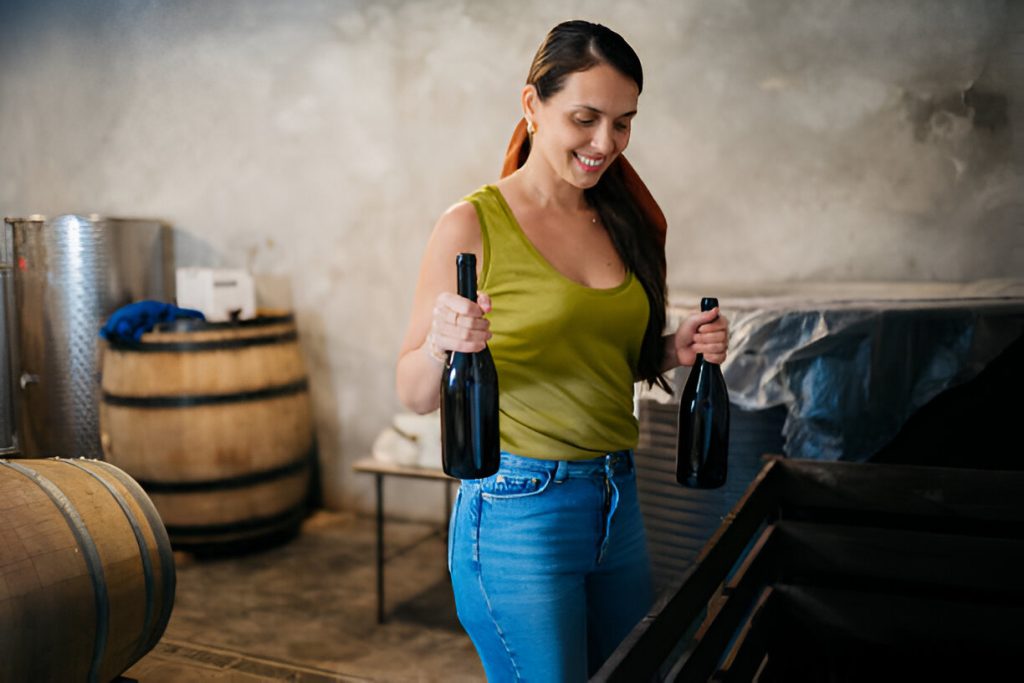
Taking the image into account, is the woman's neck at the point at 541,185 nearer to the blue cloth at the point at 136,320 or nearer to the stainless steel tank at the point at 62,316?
the blue cloth at the point at 136,320

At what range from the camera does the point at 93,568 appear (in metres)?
1.71

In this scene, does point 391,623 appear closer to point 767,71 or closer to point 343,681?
point 343,681

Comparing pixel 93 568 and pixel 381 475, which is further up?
pixel 93 568

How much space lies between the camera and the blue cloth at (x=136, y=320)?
3.52 m

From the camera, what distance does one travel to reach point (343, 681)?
2631 millimetres

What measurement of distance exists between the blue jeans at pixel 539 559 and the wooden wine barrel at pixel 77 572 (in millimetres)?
860

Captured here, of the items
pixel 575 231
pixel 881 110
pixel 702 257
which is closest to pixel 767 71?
pixel 881 110

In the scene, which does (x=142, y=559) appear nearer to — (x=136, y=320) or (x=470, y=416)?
(x=470, y=416)

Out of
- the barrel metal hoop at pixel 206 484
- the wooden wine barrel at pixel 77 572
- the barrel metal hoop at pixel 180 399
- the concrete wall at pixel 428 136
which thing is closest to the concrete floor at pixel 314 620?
the barrel metal hoop at pixel 206 484

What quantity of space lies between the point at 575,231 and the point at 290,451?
2.70 meters

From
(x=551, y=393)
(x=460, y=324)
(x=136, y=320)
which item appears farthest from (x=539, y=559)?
(x=136, y=320)

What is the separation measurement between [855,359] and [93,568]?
1917 millimetres

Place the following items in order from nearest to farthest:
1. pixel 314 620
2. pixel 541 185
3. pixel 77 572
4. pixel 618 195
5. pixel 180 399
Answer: pixel 541 185 < pixel 618 195 < pixel 77 572 < pixel 314 620 < pixel 180 399

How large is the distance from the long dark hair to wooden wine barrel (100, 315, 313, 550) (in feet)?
8.11
